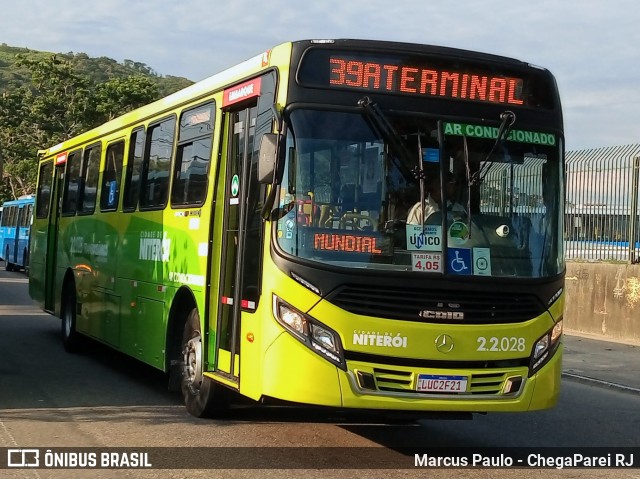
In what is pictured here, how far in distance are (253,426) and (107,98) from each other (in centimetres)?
4846

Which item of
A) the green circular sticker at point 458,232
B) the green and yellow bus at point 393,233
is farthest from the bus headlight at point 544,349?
the green circular sticker at point 458,232

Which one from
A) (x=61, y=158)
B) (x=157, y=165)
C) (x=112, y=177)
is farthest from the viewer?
(x=61, y=158)

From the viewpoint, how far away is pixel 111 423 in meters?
8.95

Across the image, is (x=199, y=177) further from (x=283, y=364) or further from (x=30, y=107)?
(x=30, y=107)

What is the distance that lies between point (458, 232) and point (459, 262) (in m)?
0.24

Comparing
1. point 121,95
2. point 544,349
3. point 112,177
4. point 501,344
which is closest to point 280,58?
point 501,344

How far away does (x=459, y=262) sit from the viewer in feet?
24.2

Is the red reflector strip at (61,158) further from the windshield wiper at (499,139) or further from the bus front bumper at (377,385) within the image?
the windshield wiper at (499,139)

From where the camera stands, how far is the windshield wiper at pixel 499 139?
24.8ft

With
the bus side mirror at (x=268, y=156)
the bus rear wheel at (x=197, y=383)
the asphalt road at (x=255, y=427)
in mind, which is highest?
the bus side mirror at (x=268, y=156)

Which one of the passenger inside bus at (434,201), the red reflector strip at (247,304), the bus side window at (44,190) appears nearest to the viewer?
the passenger inside bus at (434,201)

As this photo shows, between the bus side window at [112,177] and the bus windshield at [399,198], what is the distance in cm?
566

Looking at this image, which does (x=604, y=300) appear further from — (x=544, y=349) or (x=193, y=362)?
(x=544, y=349)

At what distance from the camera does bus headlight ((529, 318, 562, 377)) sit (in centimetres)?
759
